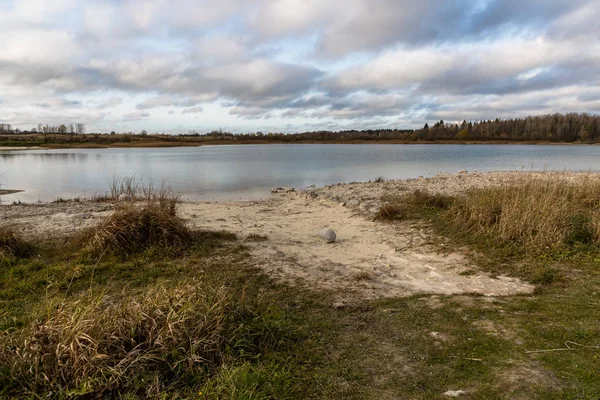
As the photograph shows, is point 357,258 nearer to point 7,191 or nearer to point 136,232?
point 136,232

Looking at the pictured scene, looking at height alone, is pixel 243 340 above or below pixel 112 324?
below

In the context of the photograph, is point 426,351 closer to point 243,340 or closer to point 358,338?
point 358,338

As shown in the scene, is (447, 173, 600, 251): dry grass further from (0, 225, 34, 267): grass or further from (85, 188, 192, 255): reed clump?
(0, 225, 34, 267): grass

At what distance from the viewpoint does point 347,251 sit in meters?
8.20

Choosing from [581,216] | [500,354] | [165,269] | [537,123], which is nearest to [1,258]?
[165,269]

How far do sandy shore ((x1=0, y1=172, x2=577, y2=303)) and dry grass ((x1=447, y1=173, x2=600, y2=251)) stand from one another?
987 mm

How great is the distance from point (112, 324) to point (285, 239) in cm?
575

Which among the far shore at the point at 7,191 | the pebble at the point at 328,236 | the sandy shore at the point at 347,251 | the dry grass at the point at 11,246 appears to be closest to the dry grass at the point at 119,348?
the sandy shore at the point at 347,251

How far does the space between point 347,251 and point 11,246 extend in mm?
6652

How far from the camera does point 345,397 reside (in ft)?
10.2

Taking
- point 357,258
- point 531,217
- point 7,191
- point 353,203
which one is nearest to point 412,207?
point 353,203

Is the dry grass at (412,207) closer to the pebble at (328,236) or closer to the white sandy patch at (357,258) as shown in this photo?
the white sandy patch at (357,258)

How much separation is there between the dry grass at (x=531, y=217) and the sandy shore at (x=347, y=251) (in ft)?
3.24

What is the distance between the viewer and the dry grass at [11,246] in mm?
6957
